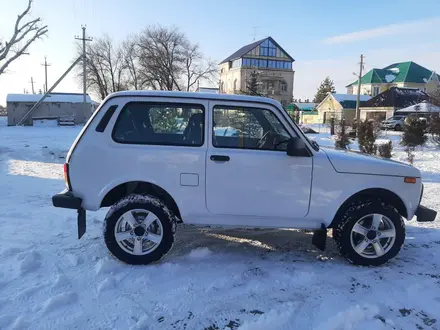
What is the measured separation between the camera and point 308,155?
405 cm

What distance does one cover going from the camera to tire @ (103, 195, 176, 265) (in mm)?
4070

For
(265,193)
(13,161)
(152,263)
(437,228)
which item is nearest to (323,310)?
(265,193)

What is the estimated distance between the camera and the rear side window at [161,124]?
4.15 metres

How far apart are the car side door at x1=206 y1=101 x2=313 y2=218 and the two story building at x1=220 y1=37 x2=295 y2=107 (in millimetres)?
67581

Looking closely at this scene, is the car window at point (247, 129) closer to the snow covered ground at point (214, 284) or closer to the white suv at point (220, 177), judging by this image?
the white suv at point (220, 177)

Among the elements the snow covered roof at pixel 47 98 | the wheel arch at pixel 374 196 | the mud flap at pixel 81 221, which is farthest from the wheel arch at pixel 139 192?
the snow covered roof at pixel 47 98

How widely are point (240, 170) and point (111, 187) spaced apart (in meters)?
1.48

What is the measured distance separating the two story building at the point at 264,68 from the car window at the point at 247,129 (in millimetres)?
67501

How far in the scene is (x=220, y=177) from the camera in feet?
13.4

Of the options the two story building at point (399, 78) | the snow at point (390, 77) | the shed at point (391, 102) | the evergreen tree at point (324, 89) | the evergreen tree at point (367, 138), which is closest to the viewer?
the evergreen tree at point (367, 138)

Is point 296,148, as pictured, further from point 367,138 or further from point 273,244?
point 367,138

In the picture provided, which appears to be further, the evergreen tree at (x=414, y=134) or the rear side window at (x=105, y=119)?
the evergreen tree at (x=414, y=134)

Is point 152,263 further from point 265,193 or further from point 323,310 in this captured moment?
point 323,310

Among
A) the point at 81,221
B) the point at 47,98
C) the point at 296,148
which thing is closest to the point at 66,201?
the point at 81,221
